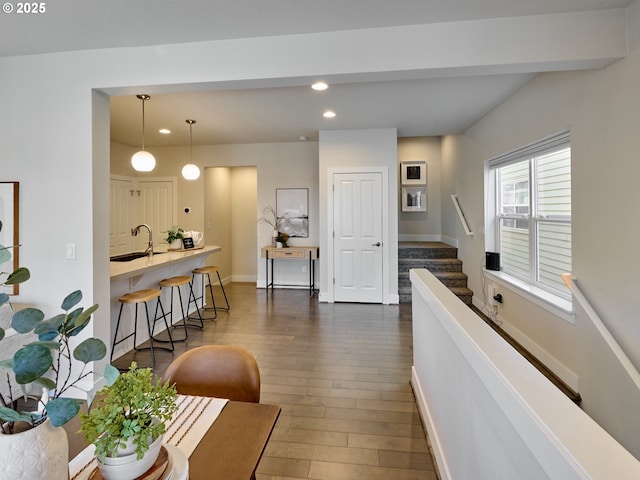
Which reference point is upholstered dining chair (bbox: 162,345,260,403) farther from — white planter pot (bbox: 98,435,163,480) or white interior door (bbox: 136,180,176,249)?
white interior door (bbox: 136,180,176,249)

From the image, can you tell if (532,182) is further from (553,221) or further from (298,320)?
(298,320)

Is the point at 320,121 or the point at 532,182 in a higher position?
the point at 320,121

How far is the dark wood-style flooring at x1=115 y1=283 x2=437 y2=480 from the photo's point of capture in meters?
1.89

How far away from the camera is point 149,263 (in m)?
3.48

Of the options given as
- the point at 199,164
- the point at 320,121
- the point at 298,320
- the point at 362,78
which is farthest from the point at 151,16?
the point at 199,164

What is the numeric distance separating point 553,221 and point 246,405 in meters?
3.23

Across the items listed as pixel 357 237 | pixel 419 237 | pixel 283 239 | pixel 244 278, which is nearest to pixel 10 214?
pixel 283 239

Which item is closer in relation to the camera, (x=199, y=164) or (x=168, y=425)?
(x=168, y=425)

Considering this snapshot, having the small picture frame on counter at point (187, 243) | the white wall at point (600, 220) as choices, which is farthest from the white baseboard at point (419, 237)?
the small picture frame on counter at point (187, 243)

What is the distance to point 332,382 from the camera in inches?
110

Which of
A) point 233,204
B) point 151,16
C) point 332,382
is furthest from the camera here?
point 233,204

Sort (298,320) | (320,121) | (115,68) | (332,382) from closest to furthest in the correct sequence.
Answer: (115,68), (332,382), (298,320), (320,121)

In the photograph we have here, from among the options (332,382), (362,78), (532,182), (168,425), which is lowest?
(332,382)

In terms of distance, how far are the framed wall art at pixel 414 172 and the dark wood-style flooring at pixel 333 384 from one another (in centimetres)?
289
